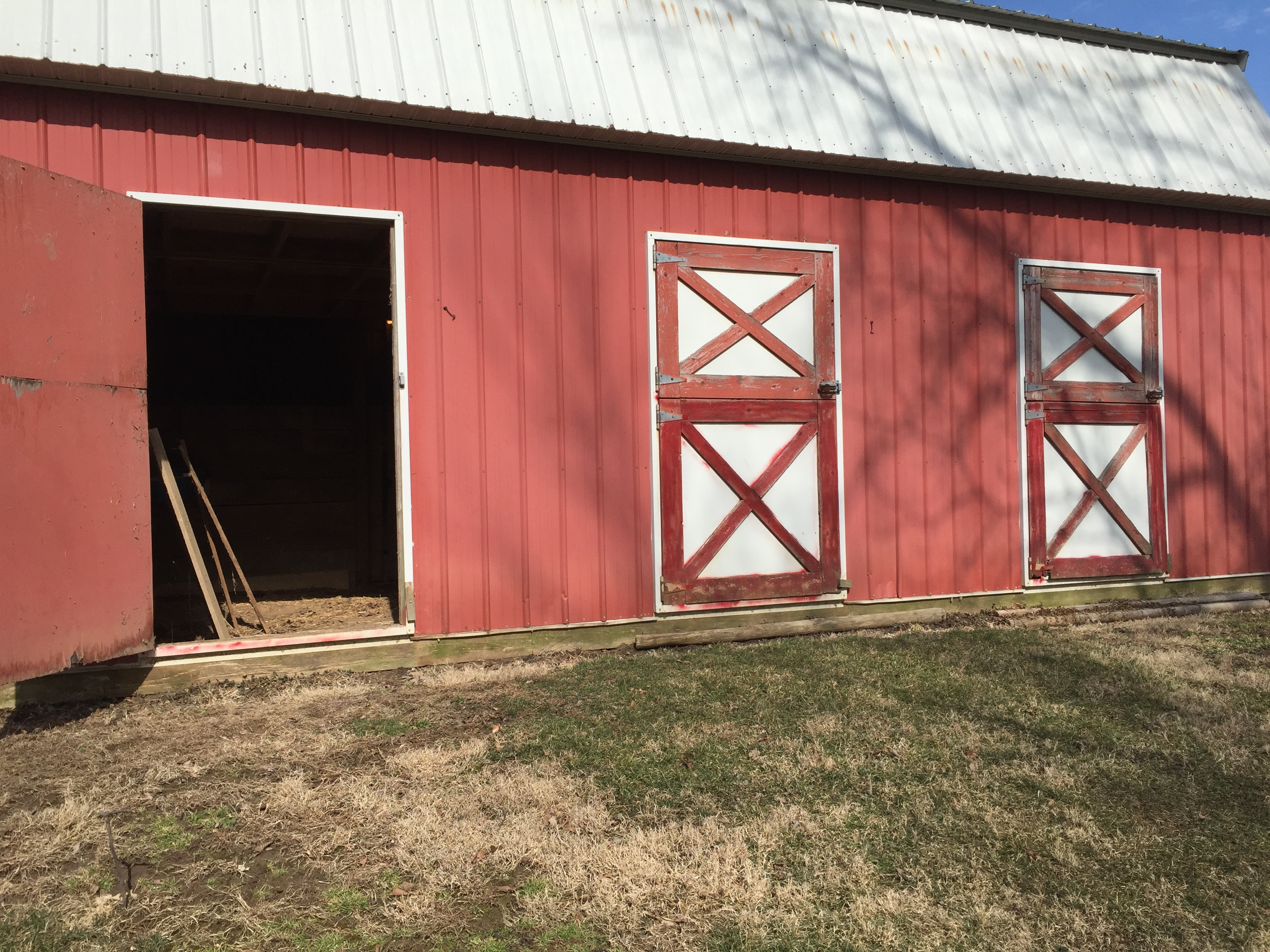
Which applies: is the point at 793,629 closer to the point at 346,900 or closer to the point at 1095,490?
the point at 1095,490

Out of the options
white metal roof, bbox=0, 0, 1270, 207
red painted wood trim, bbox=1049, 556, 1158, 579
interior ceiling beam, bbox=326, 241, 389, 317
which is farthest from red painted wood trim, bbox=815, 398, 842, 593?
interior ceiling beam, bbox=326, 241, 389, 317

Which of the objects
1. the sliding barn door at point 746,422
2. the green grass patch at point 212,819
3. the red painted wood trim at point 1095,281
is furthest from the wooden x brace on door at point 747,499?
the green grass patch at point 212,819

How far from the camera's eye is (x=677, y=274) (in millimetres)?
6188

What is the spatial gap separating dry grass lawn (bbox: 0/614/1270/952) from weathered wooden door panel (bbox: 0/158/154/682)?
1.66 ft

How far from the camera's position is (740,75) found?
6.47 meters

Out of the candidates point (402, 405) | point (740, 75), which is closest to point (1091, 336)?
point (740, 75)

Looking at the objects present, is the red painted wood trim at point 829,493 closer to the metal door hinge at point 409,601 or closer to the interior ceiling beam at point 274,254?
the metal door hinge at point 409,601

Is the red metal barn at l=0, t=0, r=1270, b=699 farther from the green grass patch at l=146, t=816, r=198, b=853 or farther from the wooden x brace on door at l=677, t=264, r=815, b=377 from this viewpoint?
the green grass patch at l=146, t=816, r=198, b=853

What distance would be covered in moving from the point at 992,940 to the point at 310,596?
7.78 m

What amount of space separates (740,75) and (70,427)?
468 cm

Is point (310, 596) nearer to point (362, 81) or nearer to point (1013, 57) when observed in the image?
point (362, 81)

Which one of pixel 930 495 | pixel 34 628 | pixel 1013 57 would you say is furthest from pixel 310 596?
pixel 1013 57

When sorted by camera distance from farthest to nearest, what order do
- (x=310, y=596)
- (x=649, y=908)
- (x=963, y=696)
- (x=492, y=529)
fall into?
(x=310, y=596) < (x=492, y=529) < (x=963, y=696) < (x=649, y=908)

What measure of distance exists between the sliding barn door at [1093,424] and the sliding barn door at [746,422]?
1.79 metres
